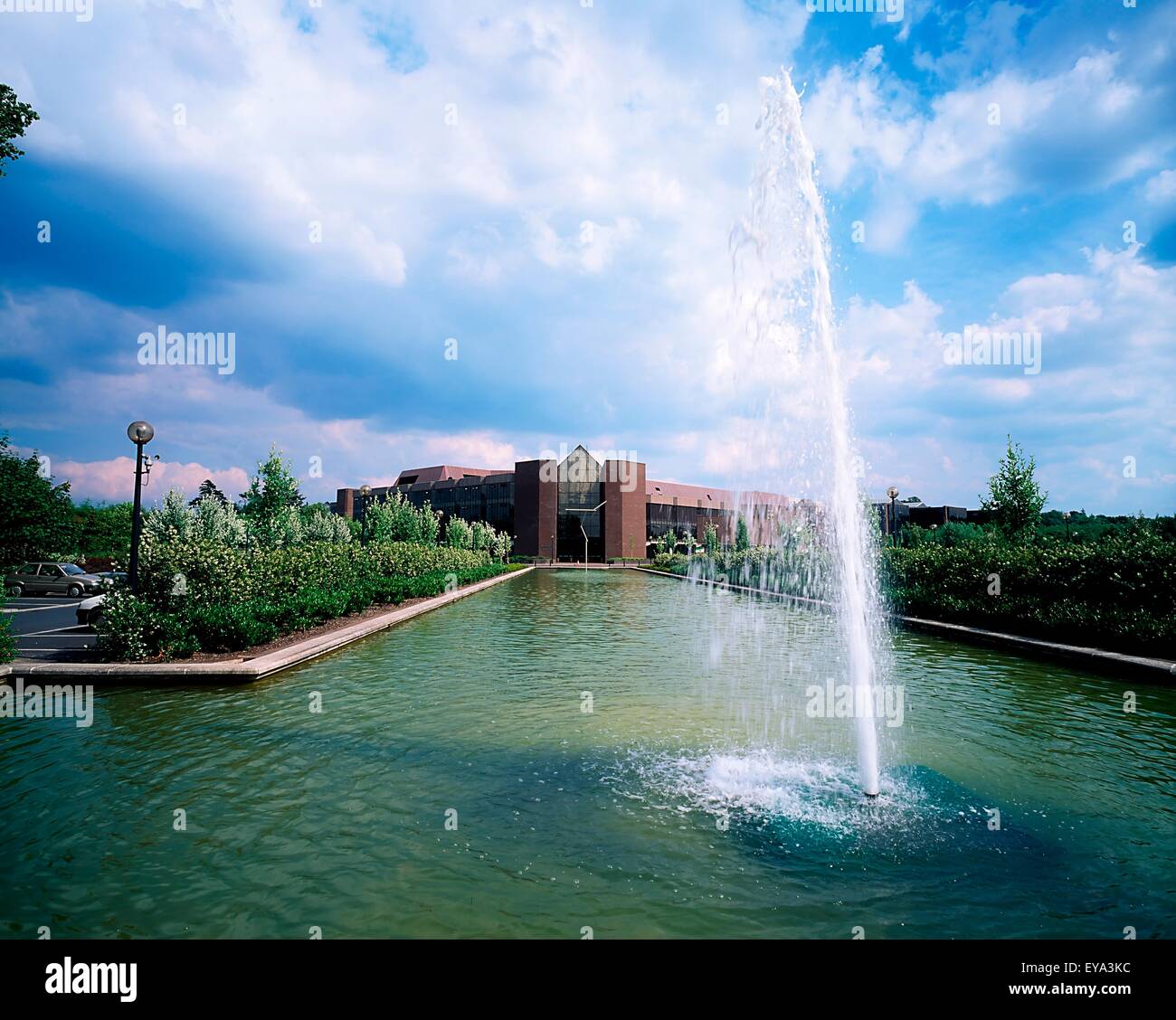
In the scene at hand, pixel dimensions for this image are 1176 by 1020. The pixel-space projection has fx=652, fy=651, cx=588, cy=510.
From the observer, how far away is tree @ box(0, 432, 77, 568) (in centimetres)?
3050

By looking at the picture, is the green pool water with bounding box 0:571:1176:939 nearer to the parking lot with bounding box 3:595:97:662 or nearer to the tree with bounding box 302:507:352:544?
the parking lot with bounding box 3:595:97:662

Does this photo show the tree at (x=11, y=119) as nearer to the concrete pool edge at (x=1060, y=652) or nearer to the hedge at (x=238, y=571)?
the hedge at (x=238, y=571)

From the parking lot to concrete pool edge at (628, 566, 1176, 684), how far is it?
17483 millimetres

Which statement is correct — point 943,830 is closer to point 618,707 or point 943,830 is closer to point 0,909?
point 618,707

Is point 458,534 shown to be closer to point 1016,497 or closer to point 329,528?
point 329,528

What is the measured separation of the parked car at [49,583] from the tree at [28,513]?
393 centimetres

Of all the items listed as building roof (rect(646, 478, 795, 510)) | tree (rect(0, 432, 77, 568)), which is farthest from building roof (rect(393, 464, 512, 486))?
tree (rect(0, 432, 77, 568))

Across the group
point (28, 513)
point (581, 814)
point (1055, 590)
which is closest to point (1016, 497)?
point (1055, 590)

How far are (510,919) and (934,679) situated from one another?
9.38 m

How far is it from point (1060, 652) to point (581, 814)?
37.7 ft

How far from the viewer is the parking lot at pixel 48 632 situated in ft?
37.3

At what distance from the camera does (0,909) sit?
12.4 feet

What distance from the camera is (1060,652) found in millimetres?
12305
